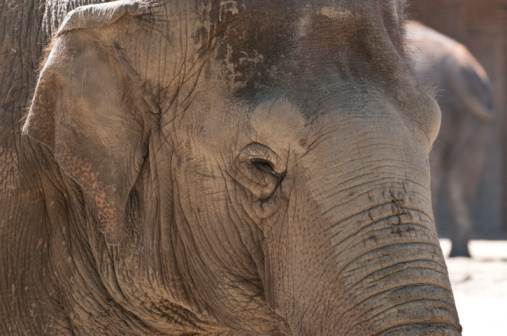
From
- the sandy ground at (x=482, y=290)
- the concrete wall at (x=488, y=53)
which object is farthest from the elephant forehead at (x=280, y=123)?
the concrete wall at (x=488, y=53)

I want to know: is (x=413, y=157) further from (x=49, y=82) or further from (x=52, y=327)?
(x=52, y=327)

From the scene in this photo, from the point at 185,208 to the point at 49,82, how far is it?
577 millimetres

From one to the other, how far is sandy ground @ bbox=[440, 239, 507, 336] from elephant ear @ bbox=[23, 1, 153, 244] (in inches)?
145

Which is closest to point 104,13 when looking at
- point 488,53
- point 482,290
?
point 482,290

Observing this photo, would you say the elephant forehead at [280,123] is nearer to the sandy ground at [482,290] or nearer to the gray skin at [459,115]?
the sandy ground at [482,290]

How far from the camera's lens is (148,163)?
293 cm

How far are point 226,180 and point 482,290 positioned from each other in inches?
215

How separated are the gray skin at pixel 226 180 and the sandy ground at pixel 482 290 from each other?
3.46 meters

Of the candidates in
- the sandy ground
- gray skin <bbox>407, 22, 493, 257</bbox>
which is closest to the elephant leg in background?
gray skin <bbox>407, 22, 493, 257</bbox>

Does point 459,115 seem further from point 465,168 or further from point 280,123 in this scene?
point 280,123

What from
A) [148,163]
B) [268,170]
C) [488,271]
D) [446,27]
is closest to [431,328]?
[268,170]

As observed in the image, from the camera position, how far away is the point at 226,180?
8.98 feet

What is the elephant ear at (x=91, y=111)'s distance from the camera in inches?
111

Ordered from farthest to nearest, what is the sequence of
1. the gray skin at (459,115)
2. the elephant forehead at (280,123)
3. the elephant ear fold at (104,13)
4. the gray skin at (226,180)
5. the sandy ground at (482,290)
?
the gray skin at (459,115)
the sandy ground at (482,290)
the elephant ear fold at (104,13)
the elephant forehead at (280,123)
the gray skin at (226,180)
